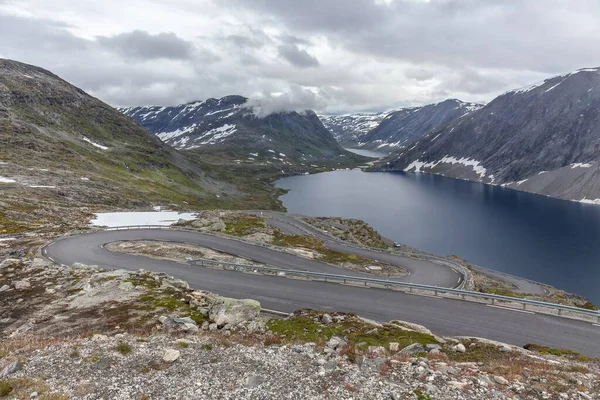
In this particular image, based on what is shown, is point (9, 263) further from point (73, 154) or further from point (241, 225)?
point (73, 154)

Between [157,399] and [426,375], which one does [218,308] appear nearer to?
[157,399]

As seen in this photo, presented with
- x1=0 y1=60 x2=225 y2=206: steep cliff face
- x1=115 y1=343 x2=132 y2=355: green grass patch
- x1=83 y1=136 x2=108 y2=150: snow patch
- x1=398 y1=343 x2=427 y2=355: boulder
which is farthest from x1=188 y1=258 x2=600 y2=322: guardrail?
x1=83 y1=136 x2=108 y2=150: snow patch

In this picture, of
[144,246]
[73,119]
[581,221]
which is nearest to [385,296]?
[144,246]

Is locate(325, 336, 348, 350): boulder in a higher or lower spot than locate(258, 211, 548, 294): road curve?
higher

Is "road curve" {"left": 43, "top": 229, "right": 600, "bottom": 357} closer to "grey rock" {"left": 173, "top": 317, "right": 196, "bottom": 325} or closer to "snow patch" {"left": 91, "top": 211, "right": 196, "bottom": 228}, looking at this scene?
"grey rock" {"left": 173, "top": 317, "right": 196, "bottom": 325}

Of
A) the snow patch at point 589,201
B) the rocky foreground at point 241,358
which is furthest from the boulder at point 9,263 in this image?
the snow patch at point 589,201

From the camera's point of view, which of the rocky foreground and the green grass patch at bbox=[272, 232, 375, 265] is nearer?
the rocky foreground

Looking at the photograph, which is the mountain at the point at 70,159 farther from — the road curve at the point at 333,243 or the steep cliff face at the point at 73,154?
the road curve at the point at 333,243

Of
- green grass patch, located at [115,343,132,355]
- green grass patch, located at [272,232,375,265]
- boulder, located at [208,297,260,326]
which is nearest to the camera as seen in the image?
green grass patch, located at [115,343,132,355]
